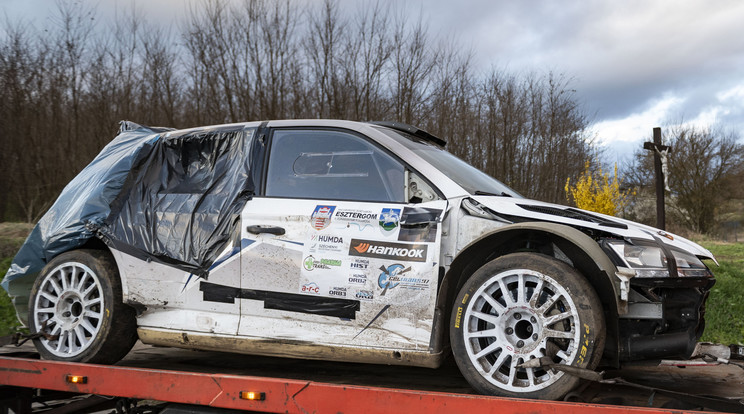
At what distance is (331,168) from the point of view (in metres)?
3.45

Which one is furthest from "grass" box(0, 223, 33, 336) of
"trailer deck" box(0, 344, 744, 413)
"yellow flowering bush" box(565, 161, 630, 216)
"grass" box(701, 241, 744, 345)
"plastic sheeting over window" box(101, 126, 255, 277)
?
"yellow flowering bush" box(565, 161, 630, 216)

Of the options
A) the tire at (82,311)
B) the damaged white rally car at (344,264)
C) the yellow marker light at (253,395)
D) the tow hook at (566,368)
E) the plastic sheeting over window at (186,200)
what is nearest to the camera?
the tow hook at (566,368)

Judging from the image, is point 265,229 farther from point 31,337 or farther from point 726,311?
point 726,311

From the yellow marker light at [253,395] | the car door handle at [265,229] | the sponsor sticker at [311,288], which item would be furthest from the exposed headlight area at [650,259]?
the yellow marker light at [253,395]

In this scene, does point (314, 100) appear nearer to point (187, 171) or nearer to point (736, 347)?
point (187, 171)

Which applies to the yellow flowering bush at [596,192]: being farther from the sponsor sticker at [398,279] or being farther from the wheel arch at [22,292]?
the wheel arch at [22,292]

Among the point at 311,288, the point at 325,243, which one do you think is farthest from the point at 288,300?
the point at 325,243

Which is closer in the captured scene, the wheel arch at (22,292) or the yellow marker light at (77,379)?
the yellow marker light at (77,379)

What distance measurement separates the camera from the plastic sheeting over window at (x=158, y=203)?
3.53 metres

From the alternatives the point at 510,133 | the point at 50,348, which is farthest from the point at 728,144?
the point at 50,348

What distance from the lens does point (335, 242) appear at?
3109mm

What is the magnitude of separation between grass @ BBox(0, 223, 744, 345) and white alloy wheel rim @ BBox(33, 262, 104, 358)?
11.6 ft

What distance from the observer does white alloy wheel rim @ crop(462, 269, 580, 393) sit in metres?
2.64

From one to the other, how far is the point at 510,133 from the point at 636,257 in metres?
13.6
